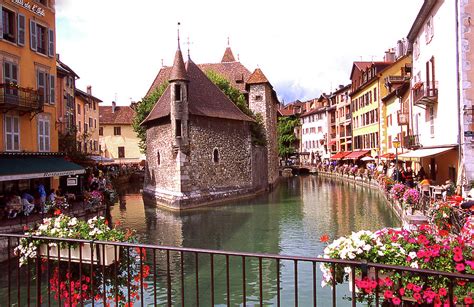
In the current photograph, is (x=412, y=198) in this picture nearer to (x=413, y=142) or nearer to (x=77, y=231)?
(x=413, y=142)

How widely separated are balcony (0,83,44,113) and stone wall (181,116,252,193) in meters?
11.4

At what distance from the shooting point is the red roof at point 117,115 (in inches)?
2514

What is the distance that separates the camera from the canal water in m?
11.5

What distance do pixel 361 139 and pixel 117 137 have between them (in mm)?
34269

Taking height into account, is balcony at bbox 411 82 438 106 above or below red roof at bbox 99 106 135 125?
below

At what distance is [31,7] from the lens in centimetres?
1995

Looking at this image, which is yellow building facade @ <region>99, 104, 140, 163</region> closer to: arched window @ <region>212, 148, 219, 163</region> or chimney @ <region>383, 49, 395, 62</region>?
arched window @ <region>212, 148, 219, 163</region>

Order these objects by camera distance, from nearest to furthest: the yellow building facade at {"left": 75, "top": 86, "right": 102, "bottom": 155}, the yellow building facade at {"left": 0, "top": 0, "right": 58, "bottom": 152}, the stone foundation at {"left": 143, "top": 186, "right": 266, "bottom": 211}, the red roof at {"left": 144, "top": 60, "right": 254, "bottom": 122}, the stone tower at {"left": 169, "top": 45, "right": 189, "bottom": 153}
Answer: the yellow building facade at {"left": 0, "top": 0, "right": 58, "bottom": 152}, the stone foundation at {"left": 143, "top": 186, "right": 266, "bottom": 211}, the stone tower at {"left": 169, "top": 45, "right": 189, "bottom": 153}, the red roof at {"left": 144, "top": 60, "right": 254, "bottom": 122}, the yellow building facade at {"left": 75, "top": 86, "right": 102, "bottom": 155}

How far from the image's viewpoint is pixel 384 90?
149 ft

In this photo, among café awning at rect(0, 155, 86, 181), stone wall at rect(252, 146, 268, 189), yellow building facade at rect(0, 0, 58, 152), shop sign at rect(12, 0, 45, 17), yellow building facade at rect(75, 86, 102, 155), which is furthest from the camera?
yellow building facade at rect(75, 86, 102, 155)

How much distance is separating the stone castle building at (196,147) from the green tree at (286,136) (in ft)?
151

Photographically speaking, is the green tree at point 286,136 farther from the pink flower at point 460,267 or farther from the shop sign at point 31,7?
the pink flower at point 460,267

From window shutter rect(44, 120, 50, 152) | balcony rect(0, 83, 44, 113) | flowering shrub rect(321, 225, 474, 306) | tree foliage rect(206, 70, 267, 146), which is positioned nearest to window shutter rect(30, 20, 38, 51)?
balcony rect(0, 83, 44, 113)

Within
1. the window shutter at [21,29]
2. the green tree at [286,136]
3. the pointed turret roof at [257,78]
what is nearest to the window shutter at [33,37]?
the window shutter at [21,29]
